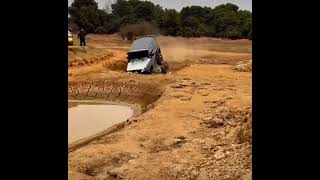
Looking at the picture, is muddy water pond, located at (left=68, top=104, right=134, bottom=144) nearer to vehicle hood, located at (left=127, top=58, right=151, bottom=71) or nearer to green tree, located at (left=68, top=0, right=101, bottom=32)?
vehicle hood, located at (left=127, top=58, right=151, bottom=71)

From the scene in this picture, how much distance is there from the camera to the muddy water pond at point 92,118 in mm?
10805

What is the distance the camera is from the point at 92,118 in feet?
40.7

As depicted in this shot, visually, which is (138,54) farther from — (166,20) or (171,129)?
(166,20)

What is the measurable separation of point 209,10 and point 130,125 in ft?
→ 140

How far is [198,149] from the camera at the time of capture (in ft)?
26.3

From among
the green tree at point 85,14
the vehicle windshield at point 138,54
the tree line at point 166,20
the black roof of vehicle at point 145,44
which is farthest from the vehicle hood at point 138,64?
the green tree at point 85,14

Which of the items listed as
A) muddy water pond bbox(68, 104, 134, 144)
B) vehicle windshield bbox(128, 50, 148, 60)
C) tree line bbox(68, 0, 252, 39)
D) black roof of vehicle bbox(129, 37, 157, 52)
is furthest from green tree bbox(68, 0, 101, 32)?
muddy water pond bbox(68, 104, 134, 144)

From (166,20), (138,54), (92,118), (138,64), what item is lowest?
(92,118)

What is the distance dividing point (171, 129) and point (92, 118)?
3.53 metres

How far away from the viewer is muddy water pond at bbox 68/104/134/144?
35.4ft

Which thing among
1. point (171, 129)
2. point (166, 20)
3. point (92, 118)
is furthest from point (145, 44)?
point (166, 20)
